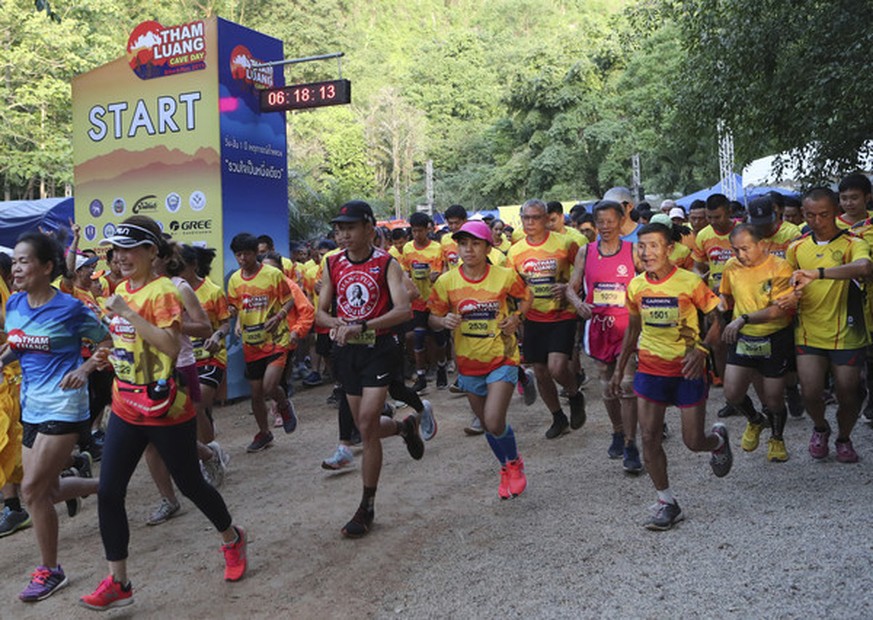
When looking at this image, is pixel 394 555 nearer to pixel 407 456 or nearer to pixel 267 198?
pixel 407 456

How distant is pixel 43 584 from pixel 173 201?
23.5 feet

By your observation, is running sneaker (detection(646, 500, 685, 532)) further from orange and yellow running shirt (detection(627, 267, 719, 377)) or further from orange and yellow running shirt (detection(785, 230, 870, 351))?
orange and yellow running shirt (detection(785, 230, 870, 351))

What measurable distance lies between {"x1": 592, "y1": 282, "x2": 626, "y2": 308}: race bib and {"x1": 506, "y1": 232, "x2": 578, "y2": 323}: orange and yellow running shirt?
0.42 meters

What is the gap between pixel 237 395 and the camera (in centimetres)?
1080

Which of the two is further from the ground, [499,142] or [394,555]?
[499,142]

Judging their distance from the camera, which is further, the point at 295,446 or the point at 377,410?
the point at 295,446

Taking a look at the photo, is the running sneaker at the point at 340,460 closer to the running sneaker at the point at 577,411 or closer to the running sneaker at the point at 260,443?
the running sneaker at the point at 260,443

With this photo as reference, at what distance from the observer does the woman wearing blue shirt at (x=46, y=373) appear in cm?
444

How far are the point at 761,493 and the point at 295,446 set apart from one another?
14.5ft

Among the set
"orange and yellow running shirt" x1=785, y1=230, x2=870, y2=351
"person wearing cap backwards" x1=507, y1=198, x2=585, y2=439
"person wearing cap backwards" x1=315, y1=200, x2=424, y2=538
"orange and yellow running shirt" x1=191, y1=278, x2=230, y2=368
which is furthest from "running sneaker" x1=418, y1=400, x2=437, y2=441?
"orange and yellow running shirt" x1=785, y1=230, x2=870, y2=351

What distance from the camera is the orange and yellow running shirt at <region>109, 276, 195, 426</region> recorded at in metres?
4.10

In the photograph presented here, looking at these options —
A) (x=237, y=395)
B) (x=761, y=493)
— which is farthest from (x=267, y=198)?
(x=761, y=493)

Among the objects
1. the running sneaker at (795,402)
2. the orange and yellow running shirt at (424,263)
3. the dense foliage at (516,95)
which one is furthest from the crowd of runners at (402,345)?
the dense foliage at (516,95)

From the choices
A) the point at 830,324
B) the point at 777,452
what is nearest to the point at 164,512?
the point at 777,452
